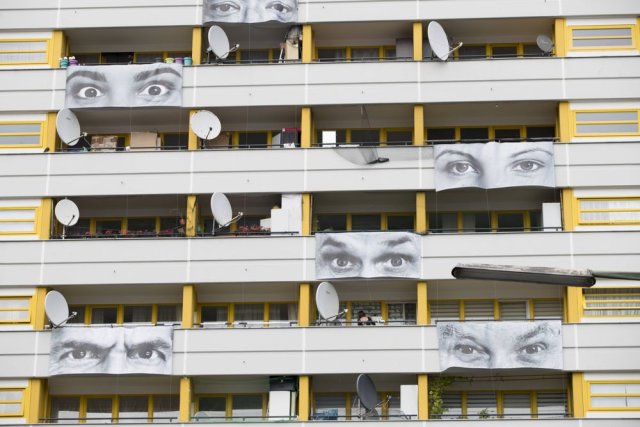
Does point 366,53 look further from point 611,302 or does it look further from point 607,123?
point 611,302

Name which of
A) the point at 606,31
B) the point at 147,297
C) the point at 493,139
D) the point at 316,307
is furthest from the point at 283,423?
the point at 606,31

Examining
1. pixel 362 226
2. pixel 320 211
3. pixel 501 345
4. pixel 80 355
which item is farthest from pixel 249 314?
pixel 501 345

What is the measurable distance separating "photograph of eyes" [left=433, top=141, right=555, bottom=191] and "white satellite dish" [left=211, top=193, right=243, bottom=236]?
776 centimetres

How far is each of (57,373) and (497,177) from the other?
17.7 m

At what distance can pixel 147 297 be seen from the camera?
43.2 metres

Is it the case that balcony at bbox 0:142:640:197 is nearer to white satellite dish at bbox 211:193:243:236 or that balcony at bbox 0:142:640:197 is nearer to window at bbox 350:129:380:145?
white satellite dish at bbox 211:193:243:236

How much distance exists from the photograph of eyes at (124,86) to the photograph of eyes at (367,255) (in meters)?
8.31

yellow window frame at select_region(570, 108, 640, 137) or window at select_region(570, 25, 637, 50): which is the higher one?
window at select_region(570, 25, 637, 50)

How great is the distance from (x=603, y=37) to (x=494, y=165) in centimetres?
685

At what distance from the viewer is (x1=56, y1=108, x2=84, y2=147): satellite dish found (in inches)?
1676

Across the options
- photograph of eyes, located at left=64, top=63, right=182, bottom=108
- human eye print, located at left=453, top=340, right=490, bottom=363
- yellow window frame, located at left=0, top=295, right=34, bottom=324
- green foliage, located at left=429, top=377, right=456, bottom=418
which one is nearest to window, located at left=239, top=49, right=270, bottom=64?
photograph of eyes, located at left=64, top=63, right=182, bottom=108

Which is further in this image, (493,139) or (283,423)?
(493,139)

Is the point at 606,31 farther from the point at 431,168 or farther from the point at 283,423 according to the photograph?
the point at 283,423

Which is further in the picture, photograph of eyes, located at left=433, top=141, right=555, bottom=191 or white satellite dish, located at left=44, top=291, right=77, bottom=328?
photograph of eyes, located at left=433, top=141, right=555, bottom=191
